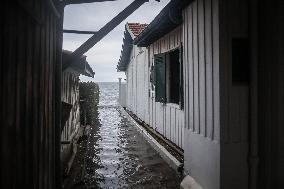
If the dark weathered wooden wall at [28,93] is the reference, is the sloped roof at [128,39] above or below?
above

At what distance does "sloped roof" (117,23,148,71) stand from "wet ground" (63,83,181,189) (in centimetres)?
700

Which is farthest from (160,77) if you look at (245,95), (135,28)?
(135,28)

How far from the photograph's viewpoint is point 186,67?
6.26m

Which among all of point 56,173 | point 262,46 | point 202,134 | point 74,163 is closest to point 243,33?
point 262,46

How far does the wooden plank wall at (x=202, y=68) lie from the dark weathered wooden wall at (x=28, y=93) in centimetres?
250

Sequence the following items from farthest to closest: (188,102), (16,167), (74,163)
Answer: (74,163)
(188,102)
(16,167)

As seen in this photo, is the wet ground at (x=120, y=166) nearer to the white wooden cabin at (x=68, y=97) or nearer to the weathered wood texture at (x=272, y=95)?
the white wooden cabin at (x=68, y=97)

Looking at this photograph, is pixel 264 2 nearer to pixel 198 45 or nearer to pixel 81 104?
pixel 198 45

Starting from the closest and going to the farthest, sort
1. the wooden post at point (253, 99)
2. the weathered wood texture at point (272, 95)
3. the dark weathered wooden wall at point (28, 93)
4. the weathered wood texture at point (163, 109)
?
the dark weathered wooden wall at point (28, 93) → the weathered wood texture at point (272, 95) → the wooden post at point (253, 99) → the weathered wood texture at point (163, 109)

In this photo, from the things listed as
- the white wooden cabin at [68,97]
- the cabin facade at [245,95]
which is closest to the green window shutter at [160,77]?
the white wooden cabin at [68,97]

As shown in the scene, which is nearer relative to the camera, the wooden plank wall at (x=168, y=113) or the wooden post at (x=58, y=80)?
the wooden post at (x=58, y=80)

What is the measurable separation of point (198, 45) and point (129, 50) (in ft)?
51.7

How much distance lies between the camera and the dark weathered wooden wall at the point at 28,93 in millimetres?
2312

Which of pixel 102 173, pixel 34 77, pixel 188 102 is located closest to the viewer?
pixel 34 77
